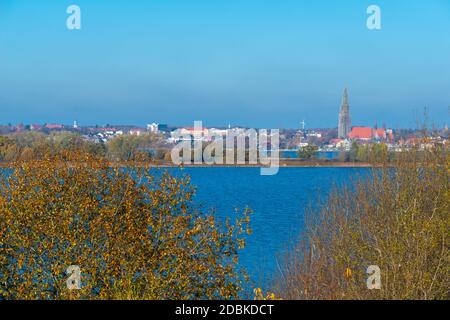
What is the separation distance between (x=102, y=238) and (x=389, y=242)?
604cm

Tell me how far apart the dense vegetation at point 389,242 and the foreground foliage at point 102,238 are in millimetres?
2652

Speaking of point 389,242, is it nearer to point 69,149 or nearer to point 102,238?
point 102,238

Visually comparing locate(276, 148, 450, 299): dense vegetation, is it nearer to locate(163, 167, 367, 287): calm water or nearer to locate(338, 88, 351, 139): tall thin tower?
locate(163, 167, 367, 287): calm water

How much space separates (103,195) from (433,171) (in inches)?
389

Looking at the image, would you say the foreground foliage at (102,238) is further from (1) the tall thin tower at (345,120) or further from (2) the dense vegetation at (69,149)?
(1) the tall thin tower at (345,120)

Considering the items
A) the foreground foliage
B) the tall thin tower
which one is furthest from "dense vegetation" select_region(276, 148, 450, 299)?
the tall thin tower

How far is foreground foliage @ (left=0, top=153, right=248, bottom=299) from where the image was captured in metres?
11.3

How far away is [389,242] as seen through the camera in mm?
14289

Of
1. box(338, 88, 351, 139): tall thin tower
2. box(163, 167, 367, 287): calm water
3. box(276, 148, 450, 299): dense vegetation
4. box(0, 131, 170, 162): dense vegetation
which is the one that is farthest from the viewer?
box(338, 88, 351, 139): tall thin tower

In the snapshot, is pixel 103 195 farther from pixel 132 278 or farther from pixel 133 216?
pixel 132 278

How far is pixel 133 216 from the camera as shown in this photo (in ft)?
41.7

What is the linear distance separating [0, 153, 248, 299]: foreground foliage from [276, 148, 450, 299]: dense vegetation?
8.70 ft


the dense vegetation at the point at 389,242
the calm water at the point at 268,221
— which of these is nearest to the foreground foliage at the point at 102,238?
the calm water at the point at 268,221
